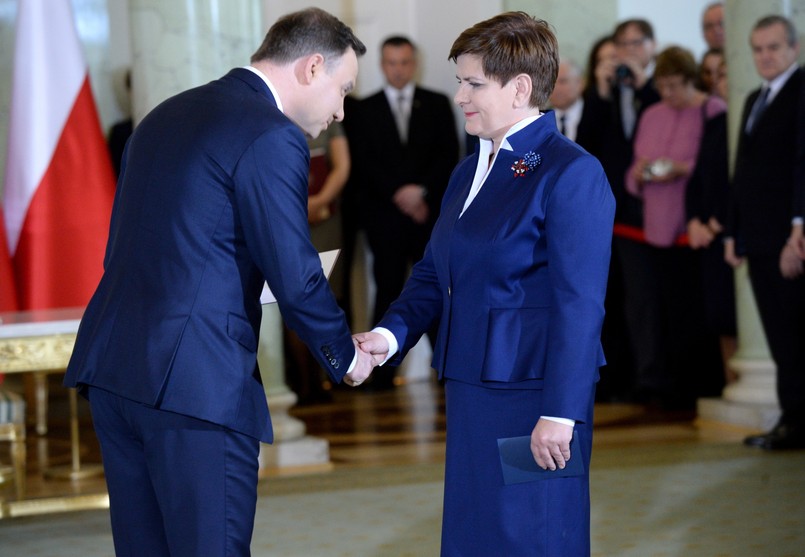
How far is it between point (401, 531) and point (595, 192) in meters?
2.23

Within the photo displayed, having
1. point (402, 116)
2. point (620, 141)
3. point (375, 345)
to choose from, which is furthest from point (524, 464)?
point (402, 116)

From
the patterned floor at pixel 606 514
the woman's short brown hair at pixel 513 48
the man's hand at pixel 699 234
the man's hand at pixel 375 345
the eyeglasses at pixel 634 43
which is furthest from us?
the eyeglasses at pixel 634 43

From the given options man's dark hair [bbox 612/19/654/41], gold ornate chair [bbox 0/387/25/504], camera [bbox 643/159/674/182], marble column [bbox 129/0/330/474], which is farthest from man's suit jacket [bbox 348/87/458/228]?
gold ornate chair [bbox 0/387/25/504]

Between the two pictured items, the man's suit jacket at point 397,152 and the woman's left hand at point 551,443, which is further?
the man's suit jacket at point 397,152

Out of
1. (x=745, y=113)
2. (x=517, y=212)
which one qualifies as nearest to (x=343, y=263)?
(x=745, y=113)

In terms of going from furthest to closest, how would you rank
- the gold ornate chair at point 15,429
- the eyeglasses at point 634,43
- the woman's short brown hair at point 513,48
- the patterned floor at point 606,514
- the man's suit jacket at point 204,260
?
the eyeglasses at point 634,43 < the gold ornate chair at point 15,429 < the patterned floor at point 606,514 < the woman's short brown hair at point 513,48 < the man's suit jacket at point 204,260

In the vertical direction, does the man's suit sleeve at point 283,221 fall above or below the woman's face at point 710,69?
below

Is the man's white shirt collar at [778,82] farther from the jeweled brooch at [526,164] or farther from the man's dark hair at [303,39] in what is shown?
the man's dark hair at [303,39]

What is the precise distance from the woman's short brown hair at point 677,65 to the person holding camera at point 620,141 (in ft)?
1.37

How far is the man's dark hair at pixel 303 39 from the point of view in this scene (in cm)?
251

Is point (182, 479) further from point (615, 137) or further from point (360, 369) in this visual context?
point (615, 137)

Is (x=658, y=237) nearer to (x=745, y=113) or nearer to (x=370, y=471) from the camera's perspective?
(x=745, y=113)

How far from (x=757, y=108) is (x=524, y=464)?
3760 mm

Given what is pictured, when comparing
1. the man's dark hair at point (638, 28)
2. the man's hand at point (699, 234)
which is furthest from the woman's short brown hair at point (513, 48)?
the man's dark hair at point (638, 28)
